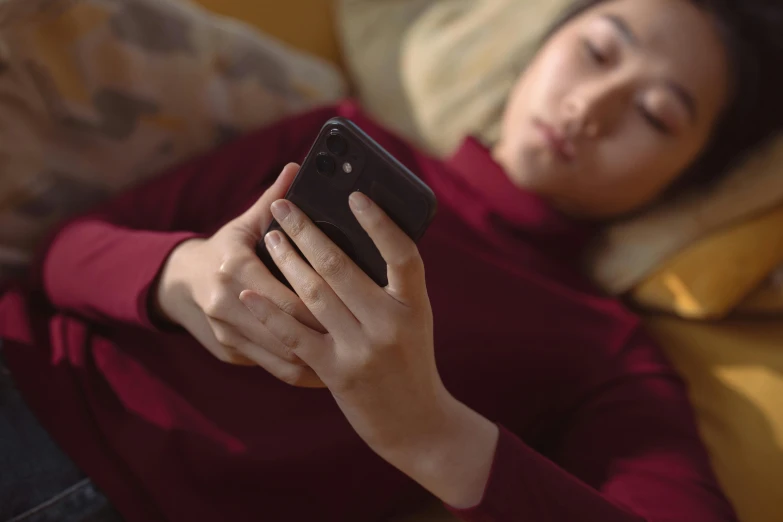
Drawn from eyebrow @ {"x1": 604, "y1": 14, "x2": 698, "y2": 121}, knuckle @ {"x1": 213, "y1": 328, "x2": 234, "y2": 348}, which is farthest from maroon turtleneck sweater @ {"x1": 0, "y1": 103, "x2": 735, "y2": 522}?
eyebrow @ {"x1": 604, "y1": 14, "x2": 698, "y2": 121}

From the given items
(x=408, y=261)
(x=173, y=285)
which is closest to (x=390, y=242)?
(x=408, y=261)

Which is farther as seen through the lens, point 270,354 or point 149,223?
point 149,223

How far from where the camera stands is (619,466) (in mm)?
658

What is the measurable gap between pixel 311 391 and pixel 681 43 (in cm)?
60

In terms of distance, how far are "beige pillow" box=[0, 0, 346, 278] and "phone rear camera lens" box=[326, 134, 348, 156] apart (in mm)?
441

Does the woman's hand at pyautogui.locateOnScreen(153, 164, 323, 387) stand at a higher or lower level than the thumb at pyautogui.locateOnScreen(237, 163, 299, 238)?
lower

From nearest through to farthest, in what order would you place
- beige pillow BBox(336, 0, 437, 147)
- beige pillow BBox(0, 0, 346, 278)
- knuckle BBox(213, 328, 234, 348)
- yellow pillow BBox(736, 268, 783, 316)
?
knuckle BBox(213, 328, 234, 348) < beige pillow BBox(0, 0, 346, 278) < yellow pillow BBox(736, 268, 783, 316) < beige pillow BBox(336, 0, 437, 147)

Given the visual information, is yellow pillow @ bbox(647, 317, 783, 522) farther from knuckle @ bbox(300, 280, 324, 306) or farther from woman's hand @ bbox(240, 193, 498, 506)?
knuckle @ bbox(300, 280, 324, 306)

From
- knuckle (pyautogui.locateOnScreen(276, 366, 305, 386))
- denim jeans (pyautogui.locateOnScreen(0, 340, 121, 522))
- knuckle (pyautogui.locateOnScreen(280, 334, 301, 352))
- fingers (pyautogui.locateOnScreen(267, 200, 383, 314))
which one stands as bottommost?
denim jeans (pyautogui.locateOnScreen(0, 340, 121, 522))

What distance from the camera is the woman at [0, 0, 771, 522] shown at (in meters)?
0.48

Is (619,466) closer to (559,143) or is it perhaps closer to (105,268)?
(559,143)

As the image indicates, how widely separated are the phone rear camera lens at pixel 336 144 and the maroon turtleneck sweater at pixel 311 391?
0.22m

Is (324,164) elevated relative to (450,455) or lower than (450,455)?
elevated

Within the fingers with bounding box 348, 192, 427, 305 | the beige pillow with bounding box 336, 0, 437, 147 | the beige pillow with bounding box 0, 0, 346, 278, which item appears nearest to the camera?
the fingers with bounding box 348, 192, 427, 305
